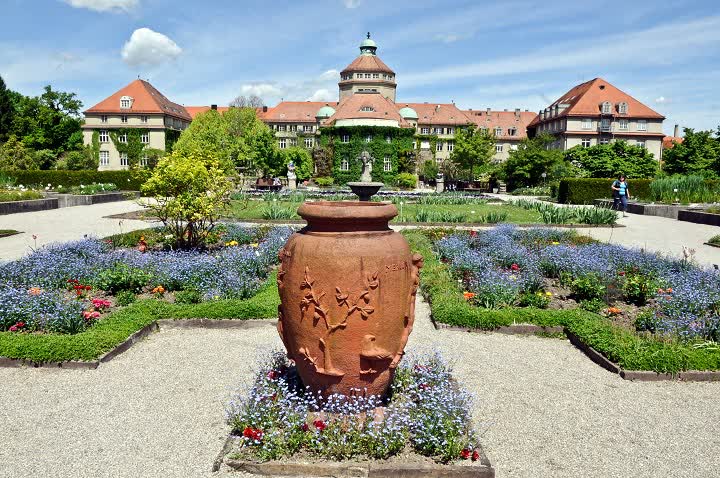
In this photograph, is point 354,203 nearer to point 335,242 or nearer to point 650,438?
point 335,242

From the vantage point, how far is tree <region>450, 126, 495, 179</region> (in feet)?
154

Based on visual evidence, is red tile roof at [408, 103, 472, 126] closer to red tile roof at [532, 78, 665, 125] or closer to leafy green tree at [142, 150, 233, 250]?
red tile roof at [532, 78, 665, 125]

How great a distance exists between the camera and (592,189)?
29016 millimetres

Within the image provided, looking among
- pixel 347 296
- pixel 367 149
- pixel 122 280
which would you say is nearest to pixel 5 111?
pixel 367 149

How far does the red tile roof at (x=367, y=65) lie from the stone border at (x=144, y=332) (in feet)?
203

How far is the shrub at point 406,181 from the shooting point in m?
46.9

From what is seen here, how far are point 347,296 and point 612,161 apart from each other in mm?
43931

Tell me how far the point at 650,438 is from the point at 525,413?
3.31ft

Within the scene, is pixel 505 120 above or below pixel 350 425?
above

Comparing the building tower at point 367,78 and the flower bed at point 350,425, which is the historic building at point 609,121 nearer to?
the building tower at point 367,78

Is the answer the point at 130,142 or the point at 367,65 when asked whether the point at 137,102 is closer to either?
the point at 130,142

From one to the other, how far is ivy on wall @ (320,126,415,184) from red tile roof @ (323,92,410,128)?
7.73 feet

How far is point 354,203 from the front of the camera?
462cm

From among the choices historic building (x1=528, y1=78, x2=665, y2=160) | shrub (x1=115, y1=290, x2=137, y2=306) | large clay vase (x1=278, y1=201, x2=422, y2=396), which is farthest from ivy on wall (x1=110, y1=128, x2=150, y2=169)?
large clay vase (x1=278, y1=201, x2=422, y2=396)
